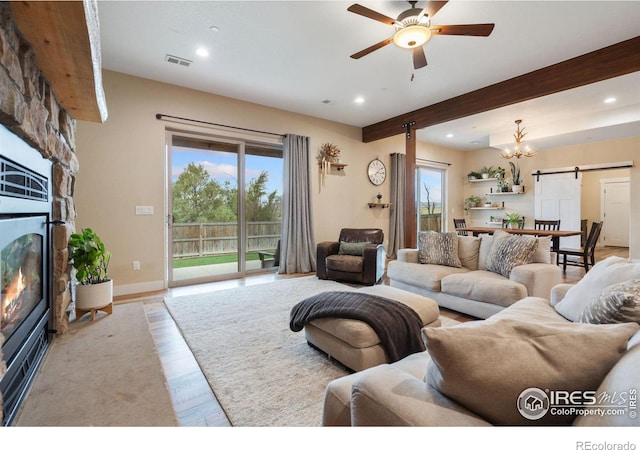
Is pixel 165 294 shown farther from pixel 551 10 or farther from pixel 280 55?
pixel 551 10

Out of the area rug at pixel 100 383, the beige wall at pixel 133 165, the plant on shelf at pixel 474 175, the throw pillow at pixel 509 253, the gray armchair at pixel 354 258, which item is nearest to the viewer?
the area rug at pixel 100 383

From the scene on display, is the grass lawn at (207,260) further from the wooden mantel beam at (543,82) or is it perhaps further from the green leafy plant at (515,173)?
the green leafy plant at (515,173)

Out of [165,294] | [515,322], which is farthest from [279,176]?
[515,322]

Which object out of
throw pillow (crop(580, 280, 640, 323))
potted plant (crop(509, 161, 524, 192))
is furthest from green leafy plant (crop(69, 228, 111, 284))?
potted plant (crop(509, 161, 524, 192))

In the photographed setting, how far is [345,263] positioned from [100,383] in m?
3.17

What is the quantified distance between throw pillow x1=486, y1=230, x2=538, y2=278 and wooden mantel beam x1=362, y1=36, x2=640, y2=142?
1.99m

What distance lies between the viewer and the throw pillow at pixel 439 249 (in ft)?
11.5

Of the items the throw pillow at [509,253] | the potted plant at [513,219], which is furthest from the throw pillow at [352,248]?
the potted plant at [513,219]

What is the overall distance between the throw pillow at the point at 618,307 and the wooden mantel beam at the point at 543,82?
3217 millimetres

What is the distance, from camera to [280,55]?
A: 3.31 metres

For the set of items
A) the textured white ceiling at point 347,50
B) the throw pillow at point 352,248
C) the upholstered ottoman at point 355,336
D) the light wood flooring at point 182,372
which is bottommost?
the light wood flooring at point 182,372

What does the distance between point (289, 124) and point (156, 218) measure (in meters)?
2.70

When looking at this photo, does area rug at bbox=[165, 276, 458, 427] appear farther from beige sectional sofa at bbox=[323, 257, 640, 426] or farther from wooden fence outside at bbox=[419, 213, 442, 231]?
wooden fence outside at bbox=[419, 213, 442, 231]
